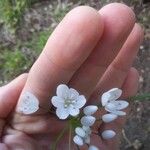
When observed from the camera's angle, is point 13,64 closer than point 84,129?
No

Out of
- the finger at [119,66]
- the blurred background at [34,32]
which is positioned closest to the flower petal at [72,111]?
the finger at [119,66]

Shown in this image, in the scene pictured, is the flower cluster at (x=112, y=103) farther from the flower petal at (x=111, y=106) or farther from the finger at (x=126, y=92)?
the finger at (x=126, y=92)

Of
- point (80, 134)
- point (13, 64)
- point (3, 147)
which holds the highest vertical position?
point (80, 134)

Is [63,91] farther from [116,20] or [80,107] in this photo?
[116,20]

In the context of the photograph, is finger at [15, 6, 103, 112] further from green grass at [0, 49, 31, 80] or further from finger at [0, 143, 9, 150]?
green grass at [0, 49, 31, 80]

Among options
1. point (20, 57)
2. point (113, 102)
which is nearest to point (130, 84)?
point (113, 102)

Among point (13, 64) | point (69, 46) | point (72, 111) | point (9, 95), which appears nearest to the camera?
point (72, 111)
